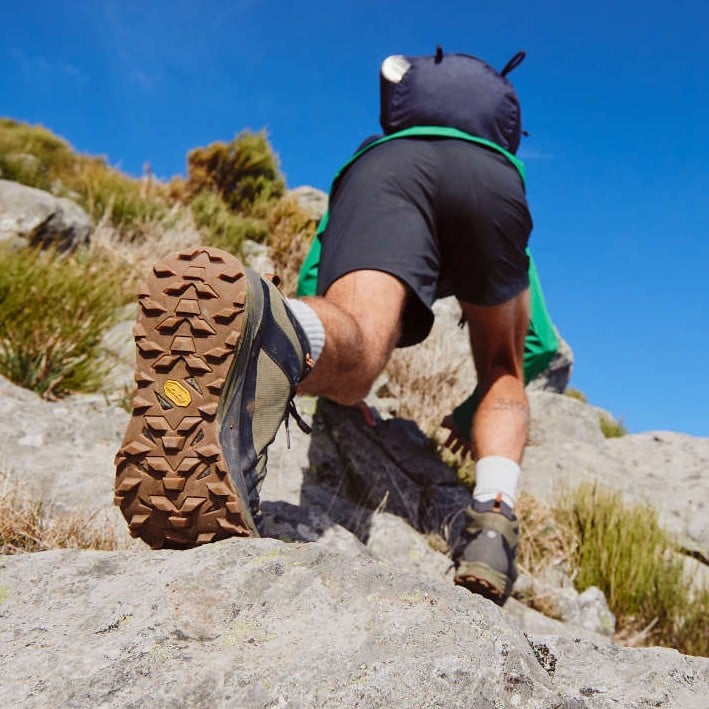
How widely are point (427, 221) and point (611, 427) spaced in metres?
7.22

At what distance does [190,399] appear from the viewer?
1350 mm

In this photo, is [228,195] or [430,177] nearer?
[430,177]

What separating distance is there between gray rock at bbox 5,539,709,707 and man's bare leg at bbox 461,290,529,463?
1362 mm

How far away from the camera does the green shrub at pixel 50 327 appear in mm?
3480

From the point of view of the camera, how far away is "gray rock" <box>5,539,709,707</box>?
2.86 ft

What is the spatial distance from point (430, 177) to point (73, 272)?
3252 mm

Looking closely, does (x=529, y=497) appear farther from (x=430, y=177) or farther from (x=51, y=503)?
(x=51, y=503)

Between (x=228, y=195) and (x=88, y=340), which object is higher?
(x=228, y=195)

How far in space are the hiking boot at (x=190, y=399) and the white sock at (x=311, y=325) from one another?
8.5 inches

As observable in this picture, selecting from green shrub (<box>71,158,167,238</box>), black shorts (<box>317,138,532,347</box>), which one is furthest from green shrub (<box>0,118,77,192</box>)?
black shorts (<box>317,138,532,347</box>)

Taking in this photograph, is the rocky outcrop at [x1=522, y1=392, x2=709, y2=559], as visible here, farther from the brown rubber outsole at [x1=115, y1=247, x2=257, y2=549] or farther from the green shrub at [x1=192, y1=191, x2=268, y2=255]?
the green shrub at [x1=192, y1=191, x2=268, y2=255]

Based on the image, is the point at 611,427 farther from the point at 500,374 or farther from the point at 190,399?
the point at 190,399

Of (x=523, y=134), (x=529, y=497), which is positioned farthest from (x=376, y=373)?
(x=529, y=497)

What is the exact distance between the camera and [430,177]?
2334 mm
